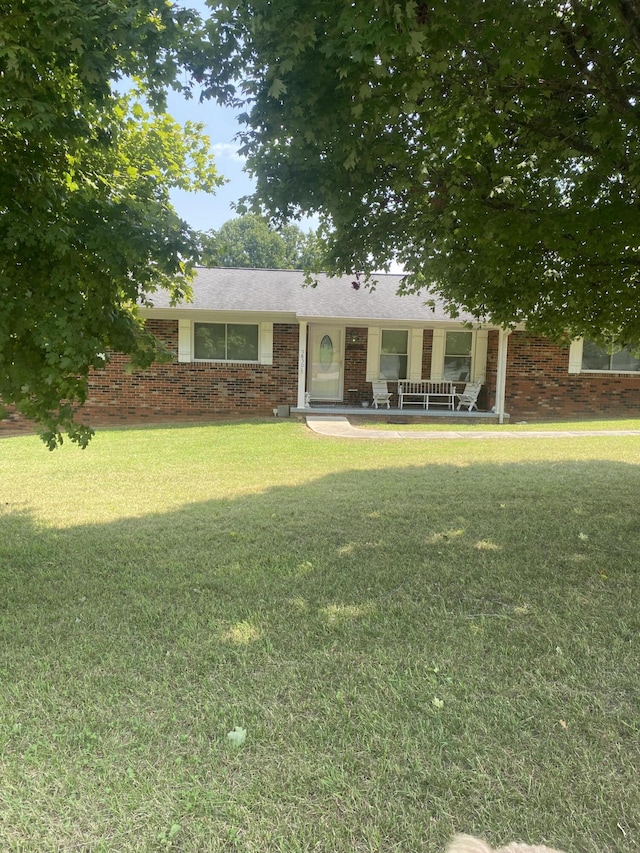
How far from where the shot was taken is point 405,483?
7.93m

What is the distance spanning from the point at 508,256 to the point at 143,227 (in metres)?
3.24

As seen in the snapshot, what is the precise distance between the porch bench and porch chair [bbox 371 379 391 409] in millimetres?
391

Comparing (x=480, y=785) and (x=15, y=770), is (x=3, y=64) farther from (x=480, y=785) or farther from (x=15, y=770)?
(x=480, y=785)

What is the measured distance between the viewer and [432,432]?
13102 mm

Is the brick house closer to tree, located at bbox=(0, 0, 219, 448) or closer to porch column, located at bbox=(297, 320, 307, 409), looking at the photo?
porch column, located at bbox=(297, 320, 307, 409)

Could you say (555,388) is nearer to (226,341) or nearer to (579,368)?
(579,368)

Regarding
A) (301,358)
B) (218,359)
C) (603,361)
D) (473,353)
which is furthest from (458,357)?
(218,359)

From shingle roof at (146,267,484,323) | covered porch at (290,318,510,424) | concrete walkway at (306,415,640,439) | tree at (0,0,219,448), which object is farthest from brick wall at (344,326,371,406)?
tree at (0,0,219,448)

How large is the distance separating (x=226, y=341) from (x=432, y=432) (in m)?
6.31

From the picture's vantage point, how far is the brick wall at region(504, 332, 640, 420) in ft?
53.2

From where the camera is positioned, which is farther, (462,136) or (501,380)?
(501,380)

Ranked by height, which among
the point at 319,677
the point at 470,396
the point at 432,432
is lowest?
the point at 319,677

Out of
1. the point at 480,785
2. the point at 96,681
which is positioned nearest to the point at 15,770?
the point at 96,681

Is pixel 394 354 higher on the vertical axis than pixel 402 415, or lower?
higher
